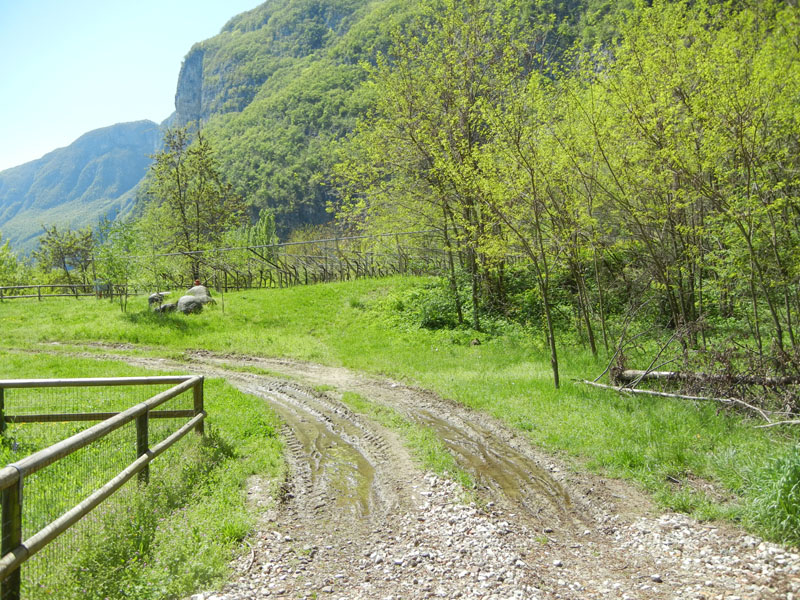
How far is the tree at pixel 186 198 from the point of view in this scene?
32438mm

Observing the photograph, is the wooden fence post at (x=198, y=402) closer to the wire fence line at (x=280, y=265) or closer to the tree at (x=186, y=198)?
the wire fence line at (x=280, y=265)

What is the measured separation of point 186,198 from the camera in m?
33.2

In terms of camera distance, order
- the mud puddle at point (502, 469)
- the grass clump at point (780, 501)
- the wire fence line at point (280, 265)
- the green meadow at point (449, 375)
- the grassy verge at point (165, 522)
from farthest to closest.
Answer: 1. the wire fence line at point (280, 265)
2. the mud puddle at point (502, 469)
3. the green meadow at point (449, 375)
4. the grass clump at point (780, 501)
5. the grassy verge at point (165, 522)

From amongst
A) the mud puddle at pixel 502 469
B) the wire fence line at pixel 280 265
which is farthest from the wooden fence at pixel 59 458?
the wire fence line at pixel 280 265

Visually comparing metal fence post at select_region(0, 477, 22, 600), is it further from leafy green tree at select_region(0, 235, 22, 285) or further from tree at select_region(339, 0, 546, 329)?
leafy green tree at select_region(0, 235, 22, 285)

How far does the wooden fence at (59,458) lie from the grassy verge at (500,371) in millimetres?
5351

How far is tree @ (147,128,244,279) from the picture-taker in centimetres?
3244

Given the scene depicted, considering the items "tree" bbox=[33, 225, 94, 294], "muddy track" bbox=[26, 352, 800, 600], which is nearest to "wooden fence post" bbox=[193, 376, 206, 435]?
"muddy track" bbox=[26, 352, 800, 600]

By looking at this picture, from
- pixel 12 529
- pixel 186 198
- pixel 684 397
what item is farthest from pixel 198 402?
pixel 186 198

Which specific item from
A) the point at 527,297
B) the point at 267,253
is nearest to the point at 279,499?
the point at 527,297

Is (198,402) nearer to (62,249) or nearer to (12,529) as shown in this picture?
(12,529)

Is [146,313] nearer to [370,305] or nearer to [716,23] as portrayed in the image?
[370,305]

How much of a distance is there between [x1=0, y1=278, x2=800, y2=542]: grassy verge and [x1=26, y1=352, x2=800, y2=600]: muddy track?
500mm

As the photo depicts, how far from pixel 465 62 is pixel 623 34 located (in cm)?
602
